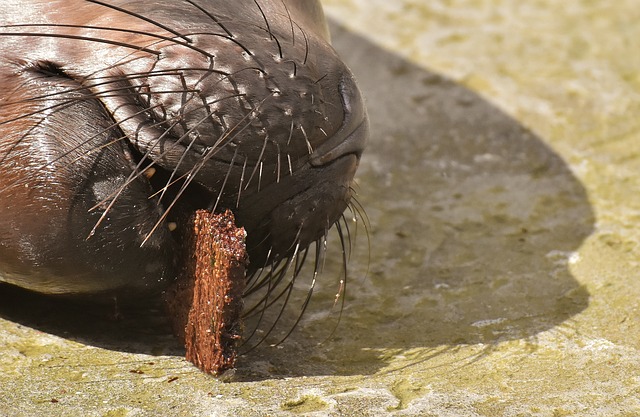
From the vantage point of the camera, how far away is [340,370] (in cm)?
316

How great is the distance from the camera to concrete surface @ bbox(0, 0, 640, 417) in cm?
294

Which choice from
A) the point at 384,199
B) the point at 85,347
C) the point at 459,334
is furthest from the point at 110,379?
the point at 384,199

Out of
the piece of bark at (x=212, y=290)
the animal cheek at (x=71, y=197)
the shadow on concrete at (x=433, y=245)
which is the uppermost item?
the animal cheek at (x=71, y=197)

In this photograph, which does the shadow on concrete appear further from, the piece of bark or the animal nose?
the animal nose

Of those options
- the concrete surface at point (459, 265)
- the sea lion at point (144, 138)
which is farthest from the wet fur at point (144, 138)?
the concrete surface at point (459, 265)

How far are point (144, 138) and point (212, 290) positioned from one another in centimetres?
48

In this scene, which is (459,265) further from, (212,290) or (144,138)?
(144,138)

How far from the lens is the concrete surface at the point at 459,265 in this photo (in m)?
2.94

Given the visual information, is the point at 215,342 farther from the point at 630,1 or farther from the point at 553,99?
the point at 630,1

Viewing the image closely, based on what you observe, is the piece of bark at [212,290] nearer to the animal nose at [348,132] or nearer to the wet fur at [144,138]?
the wet fur at [144,138]

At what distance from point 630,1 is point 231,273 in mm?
4652

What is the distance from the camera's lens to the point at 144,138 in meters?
2.82

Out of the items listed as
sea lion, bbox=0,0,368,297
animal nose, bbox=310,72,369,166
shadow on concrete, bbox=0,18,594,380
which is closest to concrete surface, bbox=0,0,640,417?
shadow on concrete, bbox=0,18,594,380

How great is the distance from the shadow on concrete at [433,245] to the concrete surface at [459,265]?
0.4 inches
